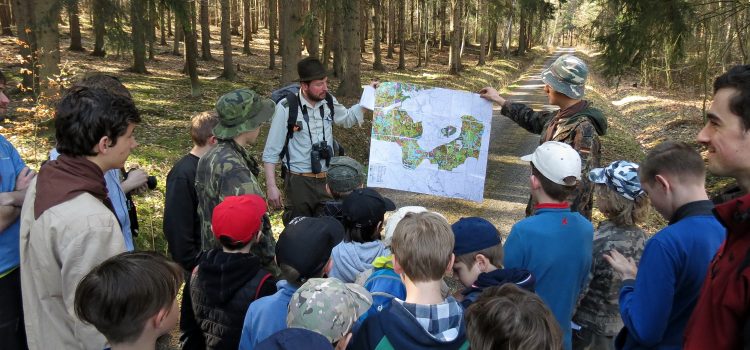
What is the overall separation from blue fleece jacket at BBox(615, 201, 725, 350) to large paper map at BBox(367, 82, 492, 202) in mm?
3110

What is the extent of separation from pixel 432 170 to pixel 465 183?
1.26ft

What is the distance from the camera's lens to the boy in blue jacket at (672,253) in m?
2.21

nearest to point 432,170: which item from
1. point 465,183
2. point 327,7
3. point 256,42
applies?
point 465,183

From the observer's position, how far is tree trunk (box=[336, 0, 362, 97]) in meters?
14.8

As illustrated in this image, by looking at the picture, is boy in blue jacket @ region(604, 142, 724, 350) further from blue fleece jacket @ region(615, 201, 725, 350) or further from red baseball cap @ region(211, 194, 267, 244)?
red baseball cap @ region(211, 194, 267, 244)

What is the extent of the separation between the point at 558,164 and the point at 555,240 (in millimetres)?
455

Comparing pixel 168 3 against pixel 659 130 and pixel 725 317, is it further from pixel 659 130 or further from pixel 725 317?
pixel 659 130

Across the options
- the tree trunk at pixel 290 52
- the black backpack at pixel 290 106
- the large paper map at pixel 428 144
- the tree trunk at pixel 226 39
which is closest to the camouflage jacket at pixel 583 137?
the large paper map at pixel 428 144

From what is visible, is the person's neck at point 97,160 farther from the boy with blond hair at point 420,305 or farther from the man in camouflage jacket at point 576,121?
the man in camouflage jacket at point 576,121

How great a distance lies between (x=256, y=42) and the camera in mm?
38406

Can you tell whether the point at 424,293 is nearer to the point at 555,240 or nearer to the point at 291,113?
the point at 555,240

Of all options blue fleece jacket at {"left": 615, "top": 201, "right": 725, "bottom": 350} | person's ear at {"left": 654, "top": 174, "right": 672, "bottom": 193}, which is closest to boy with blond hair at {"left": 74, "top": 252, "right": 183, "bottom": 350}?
blue fleece jacket at {"left": 615, "top": 201, "right": 725, "bottom": 350}

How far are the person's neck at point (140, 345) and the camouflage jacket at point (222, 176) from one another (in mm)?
1344

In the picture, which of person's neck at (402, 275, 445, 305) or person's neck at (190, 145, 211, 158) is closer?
person's neck at (402, 275, 445, 305)
